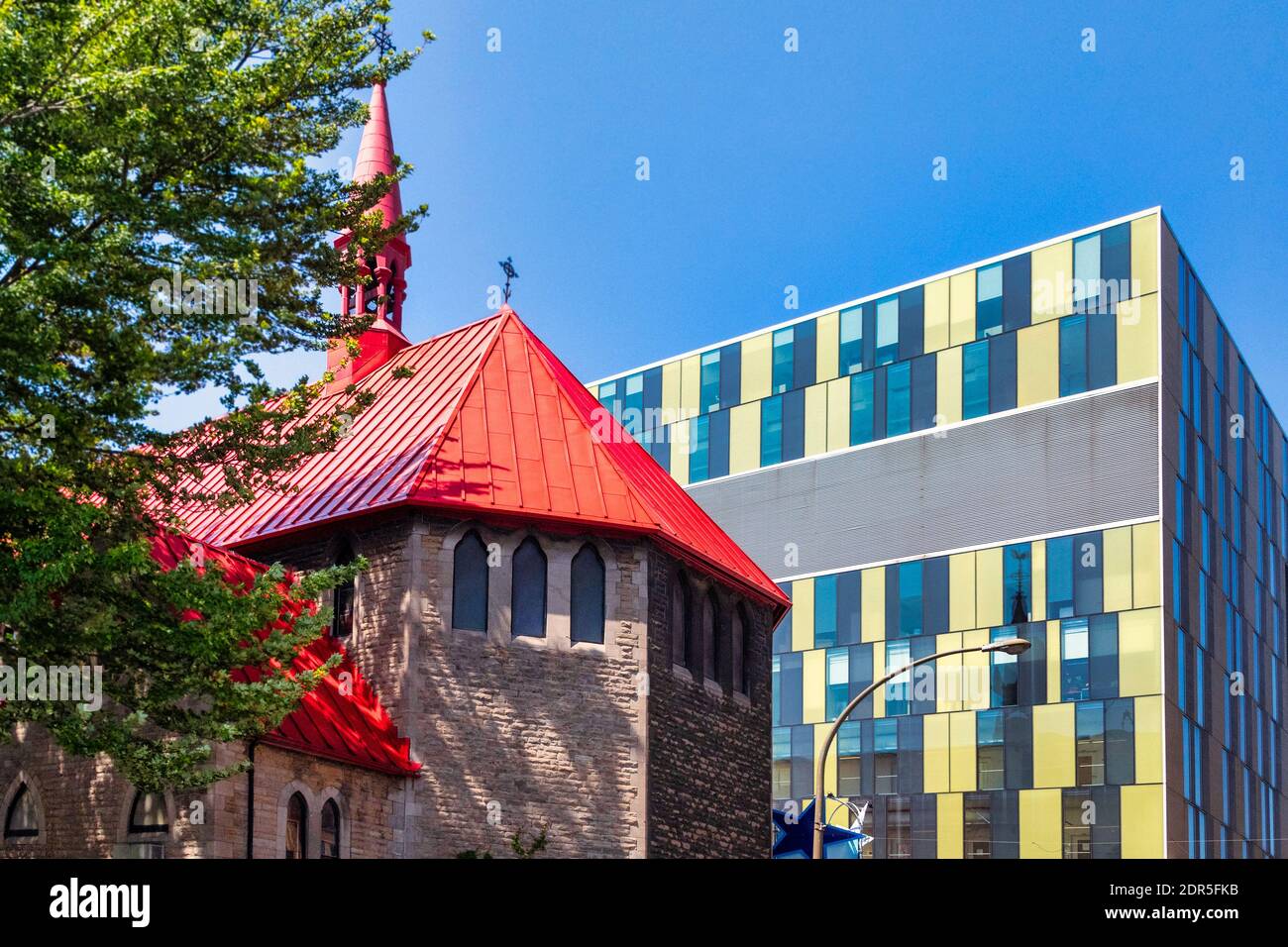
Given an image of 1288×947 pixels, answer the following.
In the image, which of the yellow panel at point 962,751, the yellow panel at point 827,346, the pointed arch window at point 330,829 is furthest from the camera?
the yellow panel at point 827,346

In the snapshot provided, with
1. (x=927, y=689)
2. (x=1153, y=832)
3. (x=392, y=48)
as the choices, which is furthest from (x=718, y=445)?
(x=392, y=48)

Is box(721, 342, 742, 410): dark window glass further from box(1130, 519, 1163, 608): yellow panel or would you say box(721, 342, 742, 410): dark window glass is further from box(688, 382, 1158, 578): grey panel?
box(1130, 519, 1163, 608): yellow panel

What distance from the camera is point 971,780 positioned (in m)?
47.2

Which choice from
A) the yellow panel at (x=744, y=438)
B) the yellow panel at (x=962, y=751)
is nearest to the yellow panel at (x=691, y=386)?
the yellow panel at (x=744, y=438)

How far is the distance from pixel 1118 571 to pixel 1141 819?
6469 mm

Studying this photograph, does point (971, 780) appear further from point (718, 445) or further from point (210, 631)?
point (210, 631)

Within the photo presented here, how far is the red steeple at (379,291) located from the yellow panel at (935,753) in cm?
2151

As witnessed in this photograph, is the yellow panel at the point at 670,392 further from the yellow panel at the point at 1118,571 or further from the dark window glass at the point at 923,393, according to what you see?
the yellow panel at the point at 1118,571

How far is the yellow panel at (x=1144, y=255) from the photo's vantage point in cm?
4647

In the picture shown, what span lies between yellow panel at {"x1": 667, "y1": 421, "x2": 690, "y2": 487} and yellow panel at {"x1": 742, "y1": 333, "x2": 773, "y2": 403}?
2.70 meters

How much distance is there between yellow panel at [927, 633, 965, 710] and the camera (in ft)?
158

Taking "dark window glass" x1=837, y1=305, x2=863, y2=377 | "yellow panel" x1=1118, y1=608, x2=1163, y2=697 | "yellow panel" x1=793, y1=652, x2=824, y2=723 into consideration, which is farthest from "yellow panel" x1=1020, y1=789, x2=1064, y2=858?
"dark window glass" x1=837, y1=305, x2=863, y2=377

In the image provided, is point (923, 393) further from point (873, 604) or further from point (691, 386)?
point (691, 386)

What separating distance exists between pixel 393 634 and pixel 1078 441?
89.9ft
